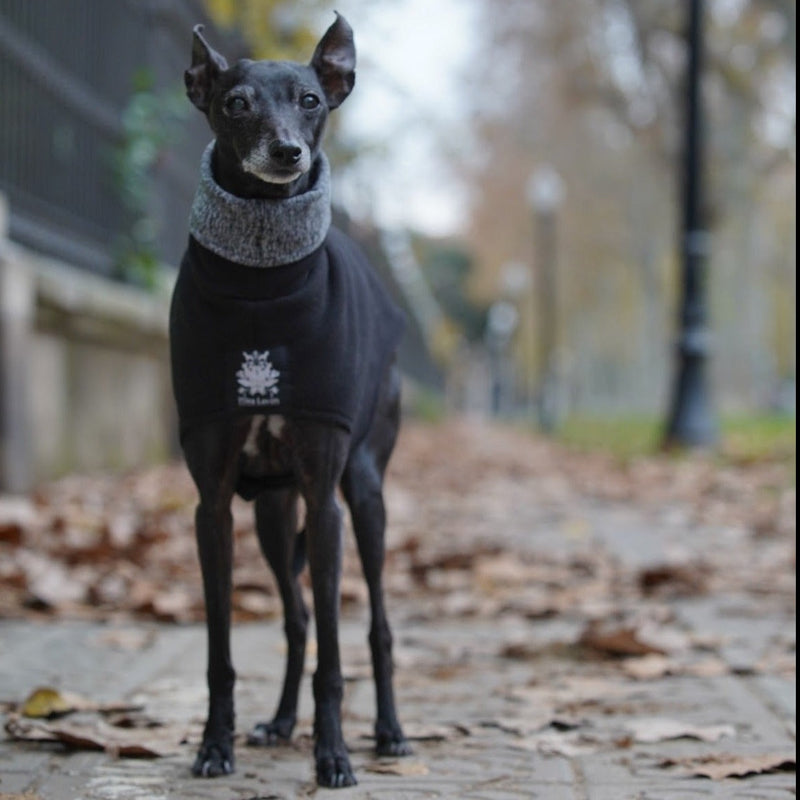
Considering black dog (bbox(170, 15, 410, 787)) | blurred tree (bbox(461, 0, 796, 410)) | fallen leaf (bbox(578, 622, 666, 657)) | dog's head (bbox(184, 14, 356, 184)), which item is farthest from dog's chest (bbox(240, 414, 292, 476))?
blurred tree (bbox(461, 0, 796, 410))

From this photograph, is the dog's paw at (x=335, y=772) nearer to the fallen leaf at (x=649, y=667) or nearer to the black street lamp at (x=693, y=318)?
the fallen leaf at (x=649, y=667)

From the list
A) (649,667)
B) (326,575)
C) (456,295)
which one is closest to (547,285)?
(649,667)

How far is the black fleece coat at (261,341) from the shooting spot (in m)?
3.31

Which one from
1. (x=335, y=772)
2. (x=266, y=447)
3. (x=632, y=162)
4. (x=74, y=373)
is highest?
(x=632, y=162)

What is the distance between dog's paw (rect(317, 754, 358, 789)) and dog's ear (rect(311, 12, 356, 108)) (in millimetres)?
1434

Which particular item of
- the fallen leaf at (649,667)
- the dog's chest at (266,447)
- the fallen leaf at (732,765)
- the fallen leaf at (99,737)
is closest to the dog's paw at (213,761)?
the fallen leaf at (99,737)

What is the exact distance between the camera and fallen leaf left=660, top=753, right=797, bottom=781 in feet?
11.3

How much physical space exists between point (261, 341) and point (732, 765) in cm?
144

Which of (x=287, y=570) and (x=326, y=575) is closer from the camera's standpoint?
(x=326, y=575)

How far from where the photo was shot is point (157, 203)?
39.2 feet

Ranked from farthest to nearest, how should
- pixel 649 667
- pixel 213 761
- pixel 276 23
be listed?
pixel 276 23 → pixel 649 667 → pixel 213 761

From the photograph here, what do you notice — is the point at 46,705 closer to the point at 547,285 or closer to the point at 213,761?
the point at 213,761

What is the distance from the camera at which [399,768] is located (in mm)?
3523

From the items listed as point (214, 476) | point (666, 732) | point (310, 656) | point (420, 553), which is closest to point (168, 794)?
point (214, 476)
